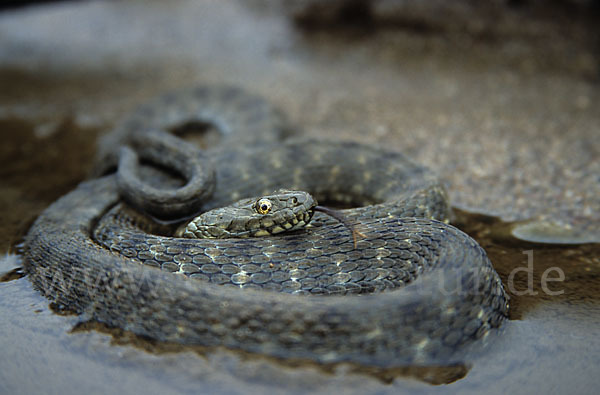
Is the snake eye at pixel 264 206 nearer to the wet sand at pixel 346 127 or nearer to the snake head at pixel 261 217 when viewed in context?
the snake head at pixel 261 217

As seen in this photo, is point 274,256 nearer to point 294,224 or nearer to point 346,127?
point 294,224

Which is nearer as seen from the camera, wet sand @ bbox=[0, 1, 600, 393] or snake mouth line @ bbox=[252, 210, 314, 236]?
wet sand @ bbox=[0, 1, 600, 393]

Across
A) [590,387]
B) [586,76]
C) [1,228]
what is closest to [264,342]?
[590,387]

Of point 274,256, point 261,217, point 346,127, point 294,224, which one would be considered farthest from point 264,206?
point 346,127

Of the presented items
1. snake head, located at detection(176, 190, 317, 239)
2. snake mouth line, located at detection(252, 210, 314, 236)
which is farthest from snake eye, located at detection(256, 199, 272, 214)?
snake mouth line, located at detection(252, 210, 314, 236)

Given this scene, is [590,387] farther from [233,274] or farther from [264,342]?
[233,274]

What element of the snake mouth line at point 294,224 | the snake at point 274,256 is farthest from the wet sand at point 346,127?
the snake mouth line at point 294,224

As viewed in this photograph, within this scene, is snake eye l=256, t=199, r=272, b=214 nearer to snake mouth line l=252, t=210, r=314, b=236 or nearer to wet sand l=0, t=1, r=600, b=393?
snake mouth line l=252, t=210, r=314, b=236
